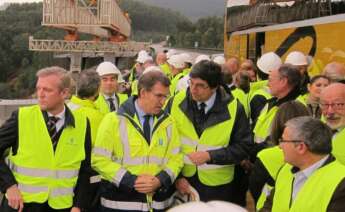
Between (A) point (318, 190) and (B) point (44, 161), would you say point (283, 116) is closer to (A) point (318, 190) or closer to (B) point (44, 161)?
(A) point (318, 190)

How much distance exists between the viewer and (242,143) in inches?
153

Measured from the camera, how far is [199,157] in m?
3.71

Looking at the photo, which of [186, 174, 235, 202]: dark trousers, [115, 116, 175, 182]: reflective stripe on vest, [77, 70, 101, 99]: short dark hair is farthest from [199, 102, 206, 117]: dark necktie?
[77, 70, 101, 99]: short dark hair

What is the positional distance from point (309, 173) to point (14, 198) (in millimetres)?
1843

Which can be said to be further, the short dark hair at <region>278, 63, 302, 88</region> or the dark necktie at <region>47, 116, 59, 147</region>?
the short dark hair at <region>278, 63, 302, 88</region>

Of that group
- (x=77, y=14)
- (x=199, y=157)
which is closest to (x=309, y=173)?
(x=199, y=157)

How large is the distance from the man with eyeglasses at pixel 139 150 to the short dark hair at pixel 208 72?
1.27ft

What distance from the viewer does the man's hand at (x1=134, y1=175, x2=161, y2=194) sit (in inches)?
134

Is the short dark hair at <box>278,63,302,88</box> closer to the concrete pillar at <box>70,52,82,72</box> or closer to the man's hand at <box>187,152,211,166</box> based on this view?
the man's hand at <box>187,152,211,166</box>

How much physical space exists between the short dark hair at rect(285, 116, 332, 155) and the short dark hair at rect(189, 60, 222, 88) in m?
1.14

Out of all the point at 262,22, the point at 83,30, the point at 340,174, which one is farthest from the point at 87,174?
the point at 83,30

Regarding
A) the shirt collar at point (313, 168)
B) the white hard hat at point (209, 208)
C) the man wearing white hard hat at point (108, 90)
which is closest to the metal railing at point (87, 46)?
the man wearing white hard hat at point (108, 90)

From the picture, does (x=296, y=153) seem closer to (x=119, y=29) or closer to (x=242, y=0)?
(x=242, y=0)

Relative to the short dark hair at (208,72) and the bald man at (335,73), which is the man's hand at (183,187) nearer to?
the short dark hair at (208,72)
